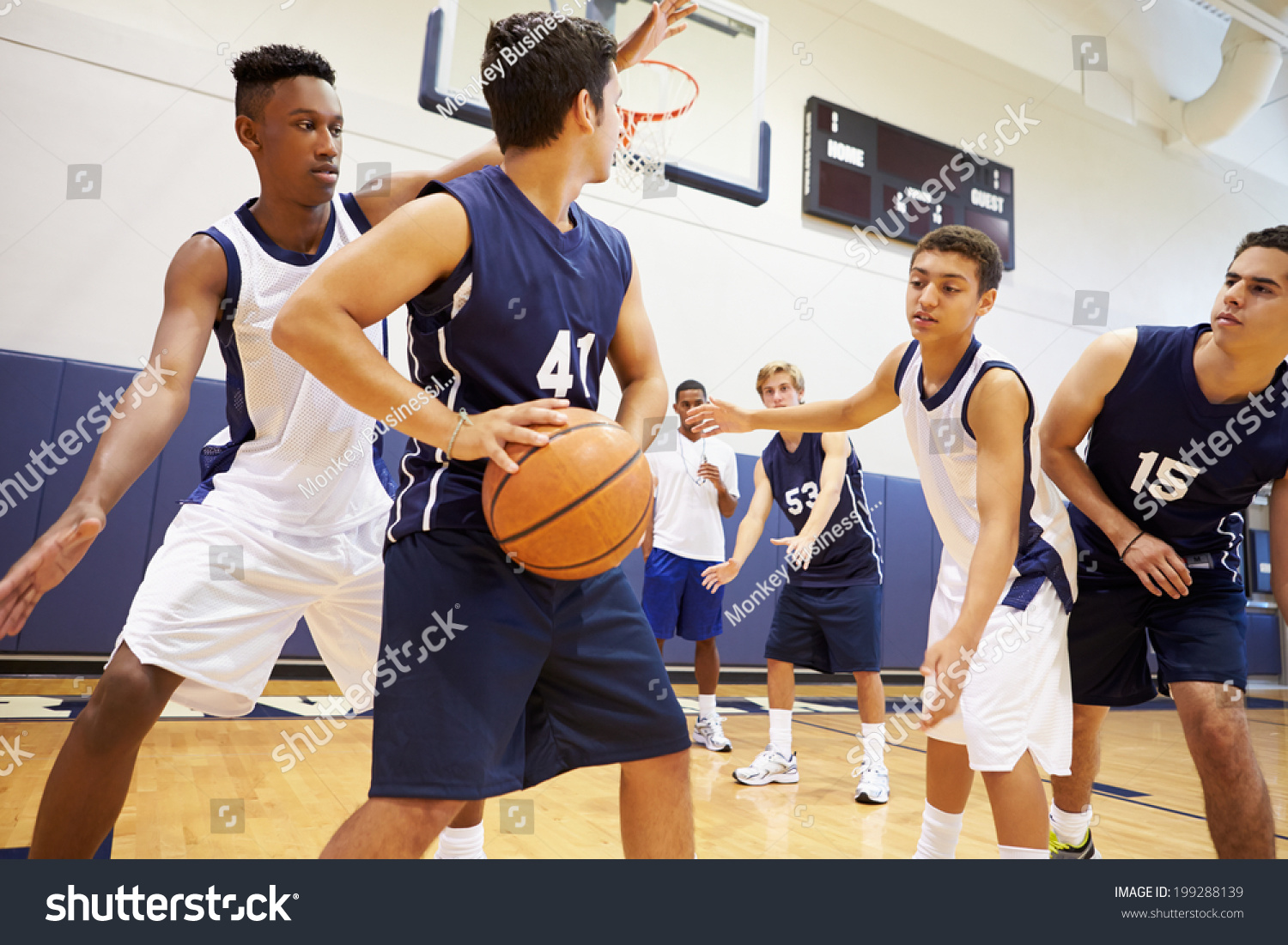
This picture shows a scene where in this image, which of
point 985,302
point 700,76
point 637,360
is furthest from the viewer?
point 700,76

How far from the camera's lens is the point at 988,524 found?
200 centimetres

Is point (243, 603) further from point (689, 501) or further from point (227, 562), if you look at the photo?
point (689, 501)

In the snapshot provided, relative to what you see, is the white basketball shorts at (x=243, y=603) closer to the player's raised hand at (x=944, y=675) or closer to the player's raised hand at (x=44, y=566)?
the player's raised hand at (x=44, y=566)

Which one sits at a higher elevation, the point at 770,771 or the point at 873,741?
the point at 873,741

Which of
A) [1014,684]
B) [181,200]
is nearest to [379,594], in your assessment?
[1014,684]

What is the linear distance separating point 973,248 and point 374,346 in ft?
5.41

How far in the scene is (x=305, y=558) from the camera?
203cm

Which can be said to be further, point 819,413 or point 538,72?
point 819,413

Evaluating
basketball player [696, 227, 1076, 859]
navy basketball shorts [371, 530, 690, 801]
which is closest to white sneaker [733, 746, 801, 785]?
basketball player [696, 227, 1076, 859]

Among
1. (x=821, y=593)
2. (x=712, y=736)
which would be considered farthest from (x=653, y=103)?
(x=712, y=736)

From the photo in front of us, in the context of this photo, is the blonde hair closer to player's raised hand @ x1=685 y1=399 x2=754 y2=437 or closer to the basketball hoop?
player's raised hand @ x1=685 y1=399 x2=754 y2=437

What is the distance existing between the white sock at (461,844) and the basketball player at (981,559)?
43.6 inches

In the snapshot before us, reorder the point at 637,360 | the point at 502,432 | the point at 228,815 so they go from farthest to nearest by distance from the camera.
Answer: the point at 228,815
the point at 637,360
the point at 502,432

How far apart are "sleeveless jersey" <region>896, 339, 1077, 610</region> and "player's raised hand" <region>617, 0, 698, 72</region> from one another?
1.06 m
